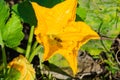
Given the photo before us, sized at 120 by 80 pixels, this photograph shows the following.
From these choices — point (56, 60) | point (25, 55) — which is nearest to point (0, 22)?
point (25, 55)

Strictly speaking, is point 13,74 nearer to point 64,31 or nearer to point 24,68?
point 24,68

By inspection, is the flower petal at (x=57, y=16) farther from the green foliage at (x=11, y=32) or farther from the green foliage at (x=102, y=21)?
the green foliage at (x=102, y=21)

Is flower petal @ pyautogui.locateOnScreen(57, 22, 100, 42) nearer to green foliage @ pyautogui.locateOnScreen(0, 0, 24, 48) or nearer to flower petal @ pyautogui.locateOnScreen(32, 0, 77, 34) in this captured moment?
flower petal @ pyautogui.locateOnScreen(32, 0, 77, 34)

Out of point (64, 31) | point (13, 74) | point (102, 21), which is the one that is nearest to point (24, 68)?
point (13, 74)

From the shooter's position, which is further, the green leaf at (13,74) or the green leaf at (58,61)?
the green leaf at (58,61)

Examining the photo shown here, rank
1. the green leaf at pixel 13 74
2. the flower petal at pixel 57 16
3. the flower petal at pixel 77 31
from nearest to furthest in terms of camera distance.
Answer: the flower petal at pixel 57 16 < the flower petal at pixel 77 31 < the green leaf at pixel 13 74

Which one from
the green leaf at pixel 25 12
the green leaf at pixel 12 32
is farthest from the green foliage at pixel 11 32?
the green leaf at pixel 25 12
